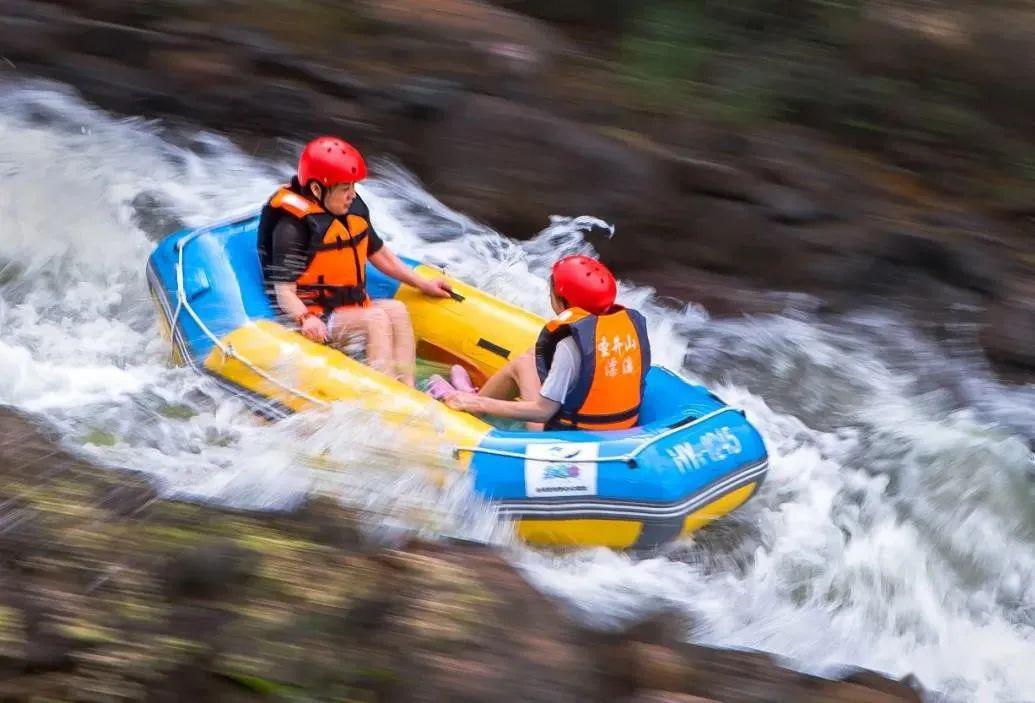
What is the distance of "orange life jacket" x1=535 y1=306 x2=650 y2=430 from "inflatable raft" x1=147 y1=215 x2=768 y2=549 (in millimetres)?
126

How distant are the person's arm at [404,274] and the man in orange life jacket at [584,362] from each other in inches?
37.3

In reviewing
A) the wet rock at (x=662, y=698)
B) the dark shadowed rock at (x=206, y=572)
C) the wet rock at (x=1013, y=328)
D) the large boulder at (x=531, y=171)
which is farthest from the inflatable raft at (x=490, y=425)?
the wet rock at (x=1013, y=328)

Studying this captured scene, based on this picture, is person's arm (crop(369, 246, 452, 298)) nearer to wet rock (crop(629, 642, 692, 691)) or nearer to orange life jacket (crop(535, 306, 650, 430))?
orange life jacket (crop(535, 306, 650, 430))

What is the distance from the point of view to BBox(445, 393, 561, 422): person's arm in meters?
4.81

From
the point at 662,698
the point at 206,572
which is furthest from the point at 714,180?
the point at 206,572

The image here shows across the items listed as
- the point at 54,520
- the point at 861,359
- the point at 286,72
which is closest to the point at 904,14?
the point at 861,359

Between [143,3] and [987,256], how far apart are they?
212 inches

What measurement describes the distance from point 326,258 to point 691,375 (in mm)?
2167

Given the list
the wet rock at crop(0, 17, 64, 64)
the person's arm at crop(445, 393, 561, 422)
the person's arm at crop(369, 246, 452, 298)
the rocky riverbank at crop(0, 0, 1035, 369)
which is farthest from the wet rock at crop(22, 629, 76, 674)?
Answer: the wet rock at crop(0, 17, 64, 64)

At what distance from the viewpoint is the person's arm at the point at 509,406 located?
15.8 ft

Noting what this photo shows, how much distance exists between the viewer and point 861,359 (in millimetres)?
6426

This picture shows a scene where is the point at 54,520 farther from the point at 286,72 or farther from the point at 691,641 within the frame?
the point at 286,72

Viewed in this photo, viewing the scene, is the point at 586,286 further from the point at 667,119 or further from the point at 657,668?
the point at 667,119

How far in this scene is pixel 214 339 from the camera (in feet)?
16.8
